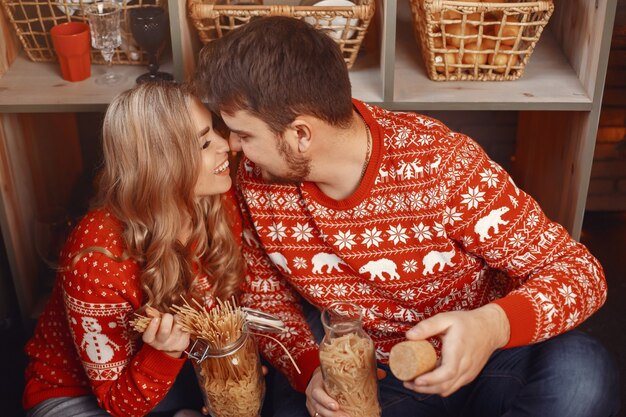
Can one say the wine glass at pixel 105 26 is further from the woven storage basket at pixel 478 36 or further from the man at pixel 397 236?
the woven storage basket at pixel 478 36

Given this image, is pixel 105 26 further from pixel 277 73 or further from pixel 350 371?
pixel 350 371

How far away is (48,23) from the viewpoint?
7.29 feet

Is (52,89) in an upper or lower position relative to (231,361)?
upper

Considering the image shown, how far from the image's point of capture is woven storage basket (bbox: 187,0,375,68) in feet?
6.28

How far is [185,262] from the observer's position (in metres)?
1.78

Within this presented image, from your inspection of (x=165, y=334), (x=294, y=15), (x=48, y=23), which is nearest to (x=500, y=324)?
(x=165, y=334)

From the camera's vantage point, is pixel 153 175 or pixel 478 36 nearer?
pixel 153 175

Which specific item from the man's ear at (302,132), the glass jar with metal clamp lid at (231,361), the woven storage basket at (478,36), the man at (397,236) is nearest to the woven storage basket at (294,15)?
the woven storage basket at (478,36)

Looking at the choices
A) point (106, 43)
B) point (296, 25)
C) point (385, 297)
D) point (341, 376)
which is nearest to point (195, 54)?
point (106, 43)

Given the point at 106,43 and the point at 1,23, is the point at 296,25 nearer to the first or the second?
the point at 106,43

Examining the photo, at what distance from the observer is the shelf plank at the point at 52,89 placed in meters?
→ 2.01

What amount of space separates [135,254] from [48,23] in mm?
845

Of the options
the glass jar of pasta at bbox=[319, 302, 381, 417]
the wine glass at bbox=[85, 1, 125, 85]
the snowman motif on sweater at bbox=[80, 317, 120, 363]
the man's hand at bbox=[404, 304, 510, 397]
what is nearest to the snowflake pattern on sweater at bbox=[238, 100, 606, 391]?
the man's hand at bbox=[404, 304, 510, 397]

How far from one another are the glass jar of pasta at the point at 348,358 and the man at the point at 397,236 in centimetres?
5
